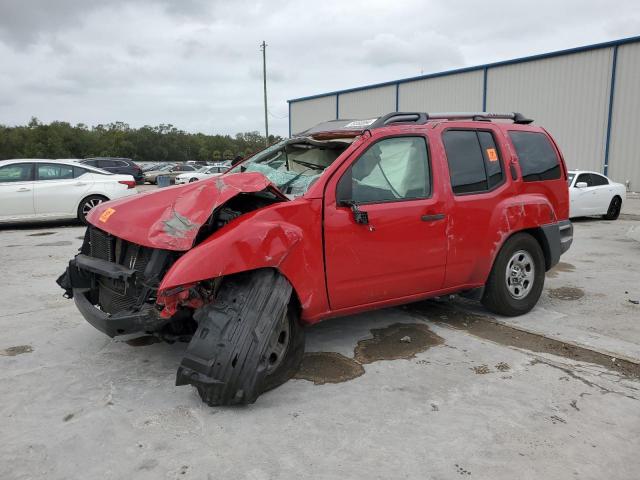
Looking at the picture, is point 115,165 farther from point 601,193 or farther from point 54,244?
point 601,193

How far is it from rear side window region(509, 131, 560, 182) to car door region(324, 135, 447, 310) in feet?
4.36

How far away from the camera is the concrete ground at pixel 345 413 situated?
2.62m

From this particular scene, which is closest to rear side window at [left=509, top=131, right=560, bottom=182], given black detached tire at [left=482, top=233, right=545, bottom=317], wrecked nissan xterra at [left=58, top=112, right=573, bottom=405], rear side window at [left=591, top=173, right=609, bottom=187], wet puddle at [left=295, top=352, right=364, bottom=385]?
wrecked nissan xterra at [left=58, top=112, right=573, bottom=405]

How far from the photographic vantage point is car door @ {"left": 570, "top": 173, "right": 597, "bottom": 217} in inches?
509

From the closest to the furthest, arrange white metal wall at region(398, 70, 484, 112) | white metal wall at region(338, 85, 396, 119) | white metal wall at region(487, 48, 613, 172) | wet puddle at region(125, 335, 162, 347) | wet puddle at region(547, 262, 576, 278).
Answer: wet puddle at region(125, 335, 162, 347)
wet puddle at region(547, 262, 576, 278)
white metal wall at region(487, 48, 613, 172)
white metal wall at region(398, 70, 484, 112)
white metal wall at region(338, 85, 396, 119)

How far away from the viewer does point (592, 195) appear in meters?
13.1

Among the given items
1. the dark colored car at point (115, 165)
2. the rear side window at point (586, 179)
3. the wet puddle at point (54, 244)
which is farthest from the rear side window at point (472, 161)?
the dark colored car at point (115, 165)

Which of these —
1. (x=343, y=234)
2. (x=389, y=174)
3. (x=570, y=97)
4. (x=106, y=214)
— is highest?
(x=570, y=97)

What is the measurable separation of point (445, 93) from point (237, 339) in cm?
2834

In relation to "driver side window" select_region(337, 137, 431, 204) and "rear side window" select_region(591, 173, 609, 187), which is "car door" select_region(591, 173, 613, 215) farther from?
"driver side window" select_region(337, 137, 431, 204)

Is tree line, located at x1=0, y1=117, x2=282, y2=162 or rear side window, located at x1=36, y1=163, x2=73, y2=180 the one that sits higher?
tree line, located at x1=0, y1=117, x2=282, y2=162

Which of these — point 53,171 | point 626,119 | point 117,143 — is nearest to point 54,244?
point 53,171

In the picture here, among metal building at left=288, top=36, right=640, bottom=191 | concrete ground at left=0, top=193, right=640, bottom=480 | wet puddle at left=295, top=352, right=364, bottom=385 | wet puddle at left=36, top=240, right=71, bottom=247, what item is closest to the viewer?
concrete ground at left=0, top=193, right=640, bottom=480

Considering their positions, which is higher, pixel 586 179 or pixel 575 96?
pixel 575 96
